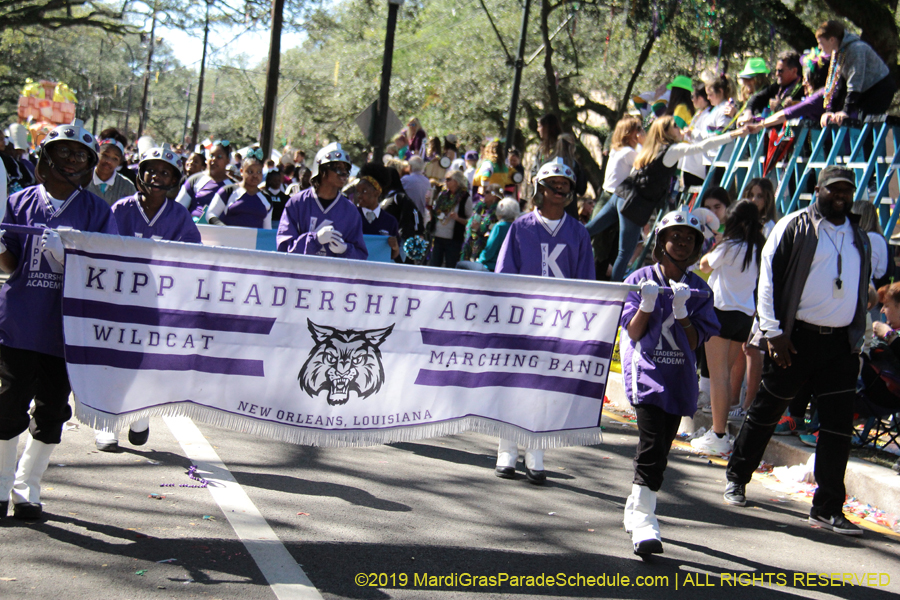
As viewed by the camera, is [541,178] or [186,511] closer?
[186,511]

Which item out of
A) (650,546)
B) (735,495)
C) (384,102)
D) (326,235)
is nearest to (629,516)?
(650,546)

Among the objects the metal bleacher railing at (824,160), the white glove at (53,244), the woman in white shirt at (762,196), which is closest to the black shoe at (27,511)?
the white glove at (53,244)

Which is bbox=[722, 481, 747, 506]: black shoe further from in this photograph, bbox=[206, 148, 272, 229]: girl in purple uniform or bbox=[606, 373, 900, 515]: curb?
bbox=[206, 148, 272, 229]: girl in purple uniform

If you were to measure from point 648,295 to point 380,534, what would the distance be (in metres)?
1.86

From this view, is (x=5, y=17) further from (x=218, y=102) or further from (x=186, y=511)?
(x=218, y=102)

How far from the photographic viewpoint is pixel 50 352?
4.64m

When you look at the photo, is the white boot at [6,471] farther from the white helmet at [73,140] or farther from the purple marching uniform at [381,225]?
the purple marching uniform at [381,225]

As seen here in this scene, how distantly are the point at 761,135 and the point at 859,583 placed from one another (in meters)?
6.55

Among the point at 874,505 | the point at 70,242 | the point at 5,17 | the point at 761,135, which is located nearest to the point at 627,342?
the point at 874,505

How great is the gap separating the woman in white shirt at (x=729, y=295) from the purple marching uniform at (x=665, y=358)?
98.2 inches

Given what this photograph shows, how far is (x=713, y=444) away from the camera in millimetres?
7715

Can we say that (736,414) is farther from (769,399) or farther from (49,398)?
(49,398)

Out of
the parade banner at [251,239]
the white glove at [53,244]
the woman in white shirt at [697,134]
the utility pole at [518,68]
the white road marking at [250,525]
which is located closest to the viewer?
the white road marking at [250,525]

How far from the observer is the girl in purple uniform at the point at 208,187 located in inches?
403
